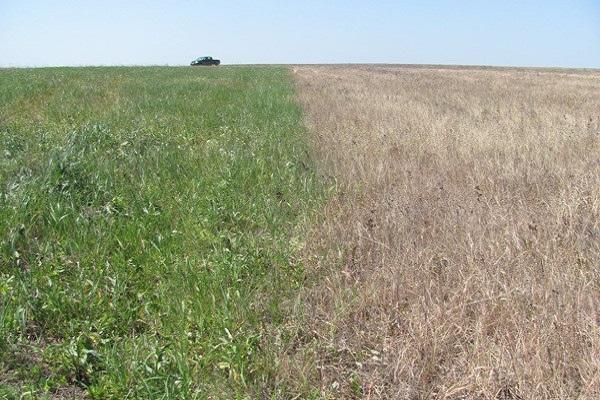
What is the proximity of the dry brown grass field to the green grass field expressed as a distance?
0.30 metres

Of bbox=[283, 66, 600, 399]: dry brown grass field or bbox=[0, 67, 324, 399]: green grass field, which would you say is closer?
bbox=[283, 66, 600, 399]: dry brown grass field

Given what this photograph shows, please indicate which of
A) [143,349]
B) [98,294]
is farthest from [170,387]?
[98,294]

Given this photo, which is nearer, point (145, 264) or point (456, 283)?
point (456, 283)

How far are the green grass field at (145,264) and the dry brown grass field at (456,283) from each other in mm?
298

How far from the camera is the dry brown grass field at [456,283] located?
1.94 metres

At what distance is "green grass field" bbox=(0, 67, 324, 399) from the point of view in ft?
6.76

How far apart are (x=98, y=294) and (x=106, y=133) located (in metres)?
4.51

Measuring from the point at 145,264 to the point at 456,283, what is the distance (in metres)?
2.01

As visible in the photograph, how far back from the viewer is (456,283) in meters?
2.62

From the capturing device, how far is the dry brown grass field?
1937mm

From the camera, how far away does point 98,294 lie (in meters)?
2.63

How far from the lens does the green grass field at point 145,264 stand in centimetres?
206

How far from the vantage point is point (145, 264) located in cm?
305

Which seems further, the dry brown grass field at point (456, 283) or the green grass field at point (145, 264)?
the green grass field at point (145, 264)
